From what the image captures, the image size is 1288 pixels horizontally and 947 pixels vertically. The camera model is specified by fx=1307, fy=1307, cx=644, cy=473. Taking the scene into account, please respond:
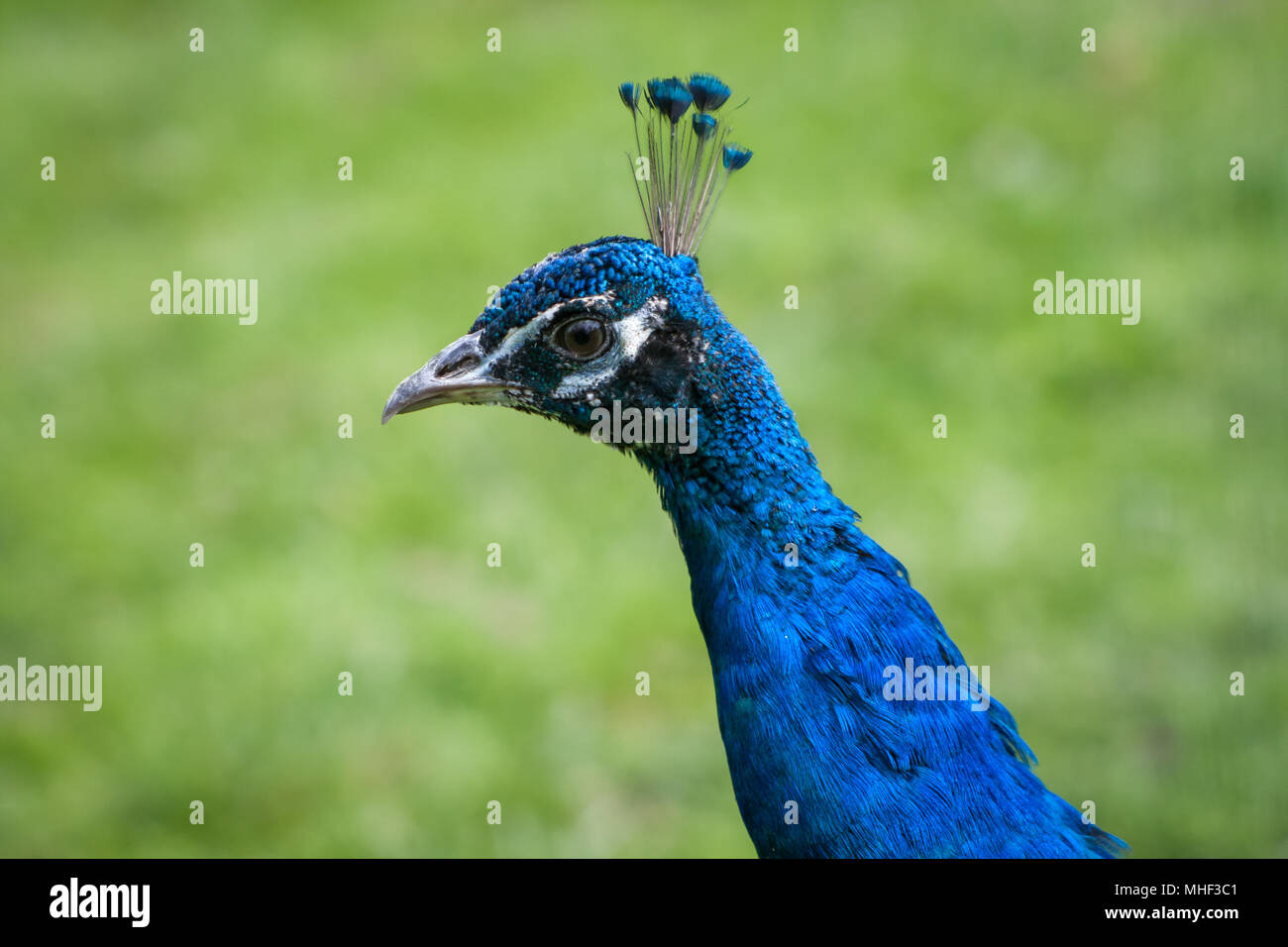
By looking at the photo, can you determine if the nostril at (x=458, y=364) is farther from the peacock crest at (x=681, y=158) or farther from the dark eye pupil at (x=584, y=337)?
the peacock crest at (x=681, y=158)

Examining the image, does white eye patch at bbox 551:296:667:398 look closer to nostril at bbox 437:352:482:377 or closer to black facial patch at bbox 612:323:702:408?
black facial patch at bbox 612:323:702:408

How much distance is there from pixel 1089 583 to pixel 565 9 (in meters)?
4.71

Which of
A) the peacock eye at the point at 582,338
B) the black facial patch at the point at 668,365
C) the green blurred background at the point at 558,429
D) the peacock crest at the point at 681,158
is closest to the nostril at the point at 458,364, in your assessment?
the peacock eye at the point at 582,338

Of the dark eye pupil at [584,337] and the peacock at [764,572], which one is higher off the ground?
the dark eye pupil at [584,337]

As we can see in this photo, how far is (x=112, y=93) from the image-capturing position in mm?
7379

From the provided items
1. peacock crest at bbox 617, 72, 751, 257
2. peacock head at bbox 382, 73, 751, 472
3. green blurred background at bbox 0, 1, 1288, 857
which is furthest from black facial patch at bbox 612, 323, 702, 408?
green blurred background at bbox 0, 1, 1288, 857

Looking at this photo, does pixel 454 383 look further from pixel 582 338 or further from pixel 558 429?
pixel 558 429

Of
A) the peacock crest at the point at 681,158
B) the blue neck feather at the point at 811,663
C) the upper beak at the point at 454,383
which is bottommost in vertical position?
the blue neck feather at the point at 811,663

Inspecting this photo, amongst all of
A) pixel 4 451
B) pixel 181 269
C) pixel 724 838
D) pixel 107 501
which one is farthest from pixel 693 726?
pixel 181 269

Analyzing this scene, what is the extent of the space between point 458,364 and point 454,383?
0.12 feet

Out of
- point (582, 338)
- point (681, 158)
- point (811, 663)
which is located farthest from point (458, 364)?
point (811, 663)

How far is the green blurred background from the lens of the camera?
400cm

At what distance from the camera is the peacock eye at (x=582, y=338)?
2195 millimetres

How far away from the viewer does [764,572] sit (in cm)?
209
